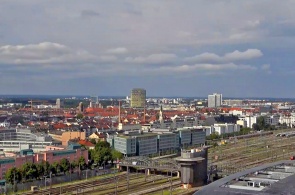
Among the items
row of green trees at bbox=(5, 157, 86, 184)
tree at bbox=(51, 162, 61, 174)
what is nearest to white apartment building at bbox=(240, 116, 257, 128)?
row of green trees at bbox=(5, 157, 86, 184)

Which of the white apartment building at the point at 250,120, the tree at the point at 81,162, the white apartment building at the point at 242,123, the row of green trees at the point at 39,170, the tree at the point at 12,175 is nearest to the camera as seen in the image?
the tree at the point at 12,175

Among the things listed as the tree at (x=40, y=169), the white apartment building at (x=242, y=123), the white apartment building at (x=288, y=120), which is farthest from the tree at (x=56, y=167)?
the white apartment building at (x=288, y=120)

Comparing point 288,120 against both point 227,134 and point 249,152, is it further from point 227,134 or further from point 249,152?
point 249,152

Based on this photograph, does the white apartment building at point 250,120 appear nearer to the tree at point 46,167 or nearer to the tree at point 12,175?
the tree at point 46,167

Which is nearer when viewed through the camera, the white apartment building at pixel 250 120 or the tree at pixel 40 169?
the tree at pixel 40 169

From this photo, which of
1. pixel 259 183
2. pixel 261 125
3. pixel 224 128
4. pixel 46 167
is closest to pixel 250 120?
pixel 261 125

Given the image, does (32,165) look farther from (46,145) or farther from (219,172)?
(46,145)
